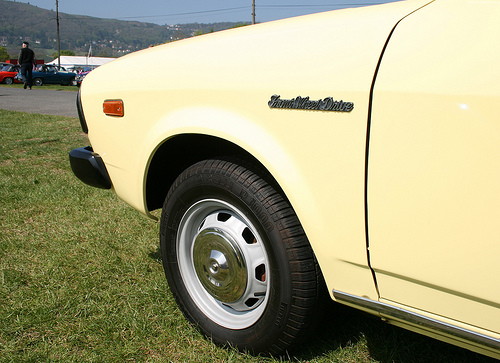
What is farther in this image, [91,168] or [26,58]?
[26,58]

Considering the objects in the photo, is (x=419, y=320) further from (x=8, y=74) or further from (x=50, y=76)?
(x=8, y=74)

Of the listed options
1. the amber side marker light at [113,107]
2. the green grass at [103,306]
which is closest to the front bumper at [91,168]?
the amber side marker light at [113,107]

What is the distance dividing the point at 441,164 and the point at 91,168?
1815mm

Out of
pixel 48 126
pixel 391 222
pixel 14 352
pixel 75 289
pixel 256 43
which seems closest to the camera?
pixel 391 222

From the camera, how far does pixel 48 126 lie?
767 cm

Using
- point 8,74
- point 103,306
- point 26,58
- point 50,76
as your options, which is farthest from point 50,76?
point 103,306

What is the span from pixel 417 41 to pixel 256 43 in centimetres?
58

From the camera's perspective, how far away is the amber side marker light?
6.58 ft

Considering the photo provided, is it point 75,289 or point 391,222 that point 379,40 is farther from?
point 75,289

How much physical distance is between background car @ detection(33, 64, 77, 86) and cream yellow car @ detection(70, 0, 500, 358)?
26.6 metres

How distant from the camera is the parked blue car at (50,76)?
25016 mm

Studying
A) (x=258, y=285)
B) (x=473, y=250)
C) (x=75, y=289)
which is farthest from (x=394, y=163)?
(x=75, y=289)

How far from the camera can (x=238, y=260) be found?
1.68 m

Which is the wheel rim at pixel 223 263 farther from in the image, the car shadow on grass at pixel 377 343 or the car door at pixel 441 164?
the car door at pixel 441 164
